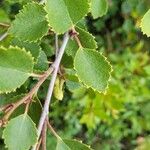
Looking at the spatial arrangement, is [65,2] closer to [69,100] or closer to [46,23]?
[46,23]

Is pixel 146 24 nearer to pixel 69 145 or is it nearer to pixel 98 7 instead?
pixel 98 7

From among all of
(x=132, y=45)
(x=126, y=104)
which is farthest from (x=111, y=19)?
(x=126, y=104)

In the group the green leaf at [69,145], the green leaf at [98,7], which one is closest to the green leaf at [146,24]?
the green leaf at [98,7]

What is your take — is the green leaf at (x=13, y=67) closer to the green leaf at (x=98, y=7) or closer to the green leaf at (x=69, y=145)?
the green leaf at (x=69, y=145)

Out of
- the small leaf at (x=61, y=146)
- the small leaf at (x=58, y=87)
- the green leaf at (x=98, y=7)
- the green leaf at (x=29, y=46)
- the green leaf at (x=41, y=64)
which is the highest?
the green leaf at (x=98, y=7)

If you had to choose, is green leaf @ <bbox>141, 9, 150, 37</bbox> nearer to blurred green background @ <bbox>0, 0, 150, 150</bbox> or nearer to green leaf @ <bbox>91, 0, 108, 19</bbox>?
green leaf @ <bbox>91, 0, 108, 19</bbox>

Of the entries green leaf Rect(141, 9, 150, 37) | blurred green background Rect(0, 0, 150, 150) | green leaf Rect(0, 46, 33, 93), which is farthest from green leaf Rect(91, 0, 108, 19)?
blurred green background Rect(0, 0, 150, 150)

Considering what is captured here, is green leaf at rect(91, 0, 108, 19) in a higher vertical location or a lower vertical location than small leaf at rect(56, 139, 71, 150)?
higher
